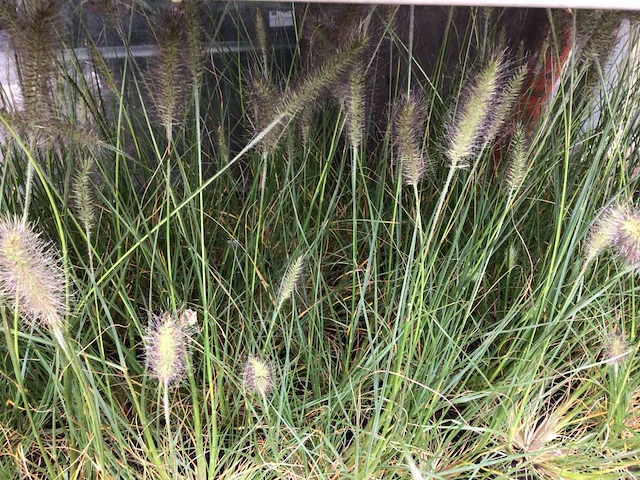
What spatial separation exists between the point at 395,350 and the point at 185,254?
51 centimetres

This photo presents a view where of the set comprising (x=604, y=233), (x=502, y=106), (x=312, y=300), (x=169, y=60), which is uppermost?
(x=169, y=60)

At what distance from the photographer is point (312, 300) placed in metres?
1.02

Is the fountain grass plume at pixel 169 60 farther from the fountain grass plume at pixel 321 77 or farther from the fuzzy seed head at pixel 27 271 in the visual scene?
the fuzzy seed head at pixel 27 271

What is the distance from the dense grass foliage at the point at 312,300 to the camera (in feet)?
2.47

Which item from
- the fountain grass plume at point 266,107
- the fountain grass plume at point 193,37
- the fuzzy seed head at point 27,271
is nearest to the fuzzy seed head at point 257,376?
the fuzzy seed head at point 27,271

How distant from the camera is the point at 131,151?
1433 millimetres

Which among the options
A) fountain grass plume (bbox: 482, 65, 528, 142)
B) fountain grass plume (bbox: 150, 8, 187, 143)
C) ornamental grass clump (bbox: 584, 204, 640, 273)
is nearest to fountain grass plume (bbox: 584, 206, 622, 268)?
ornamental grass clump (bbox: 584, 204, 640, 273)

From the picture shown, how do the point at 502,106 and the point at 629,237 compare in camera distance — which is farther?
the point at 502,106

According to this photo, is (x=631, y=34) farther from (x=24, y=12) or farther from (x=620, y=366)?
(x=24, y=12)

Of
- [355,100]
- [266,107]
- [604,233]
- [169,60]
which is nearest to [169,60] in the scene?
[169,60]

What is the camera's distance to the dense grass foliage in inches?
29.6

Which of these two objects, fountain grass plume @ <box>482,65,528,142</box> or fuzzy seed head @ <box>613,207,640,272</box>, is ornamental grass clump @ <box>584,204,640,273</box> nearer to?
fuzzy seed head @ <box>613,207,640,272</box>

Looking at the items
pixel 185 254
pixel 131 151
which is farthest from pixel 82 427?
pixel 131 151

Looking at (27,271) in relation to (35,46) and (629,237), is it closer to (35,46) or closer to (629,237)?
(35,46)
